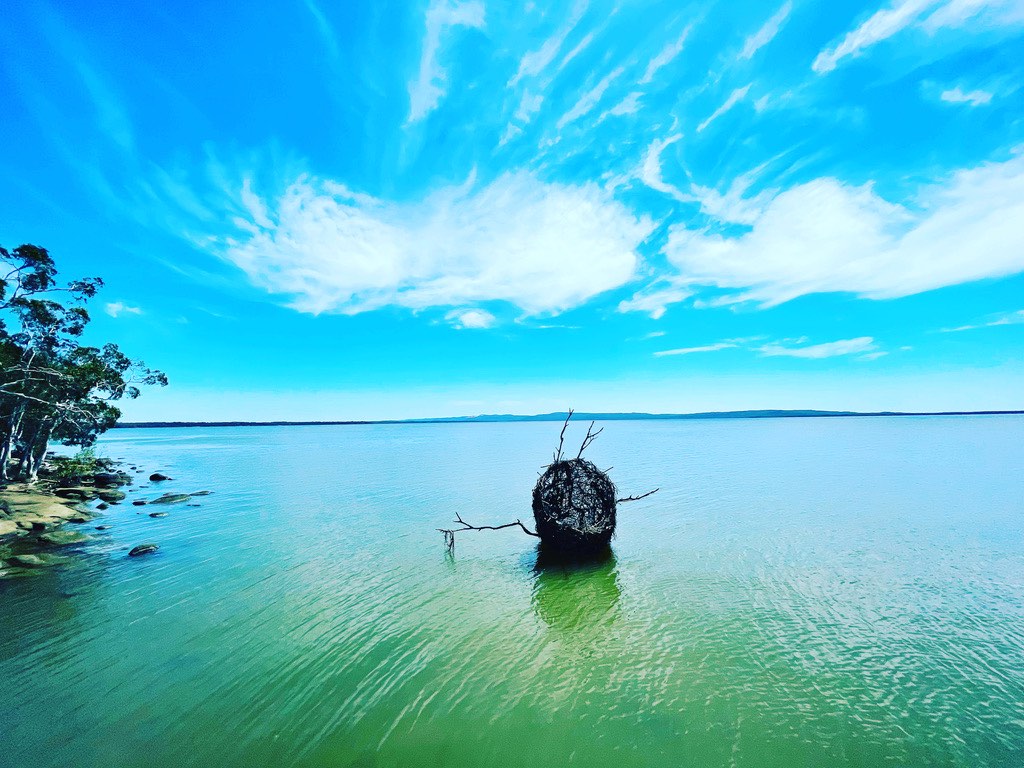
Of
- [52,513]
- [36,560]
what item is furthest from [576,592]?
[52,513]

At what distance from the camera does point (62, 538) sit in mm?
17984

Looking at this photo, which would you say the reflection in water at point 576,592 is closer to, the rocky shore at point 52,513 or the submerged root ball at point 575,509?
the submerged root ball at point 575,509

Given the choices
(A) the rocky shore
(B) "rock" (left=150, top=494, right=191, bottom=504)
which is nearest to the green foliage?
(A) the rocky shore

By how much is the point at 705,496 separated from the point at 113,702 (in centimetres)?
2516

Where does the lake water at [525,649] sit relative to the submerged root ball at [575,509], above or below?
below

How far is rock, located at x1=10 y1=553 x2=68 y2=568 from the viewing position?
14.8m

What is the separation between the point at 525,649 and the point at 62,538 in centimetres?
2012

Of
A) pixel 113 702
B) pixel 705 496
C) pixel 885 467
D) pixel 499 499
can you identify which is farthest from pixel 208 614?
pixel 885 467

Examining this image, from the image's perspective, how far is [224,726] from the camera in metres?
7.12

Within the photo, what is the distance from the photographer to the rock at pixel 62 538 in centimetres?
1756

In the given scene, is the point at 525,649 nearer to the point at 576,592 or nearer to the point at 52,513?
the point at 576,592

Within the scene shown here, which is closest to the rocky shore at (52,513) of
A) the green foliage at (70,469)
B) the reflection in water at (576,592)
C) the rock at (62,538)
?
the rock at (62,538)

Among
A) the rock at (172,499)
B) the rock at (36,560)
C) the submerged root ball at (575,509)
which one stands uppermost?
the submerged root ball at (575,509)

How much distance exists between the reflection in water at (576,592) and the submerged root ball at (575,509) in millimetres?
546
